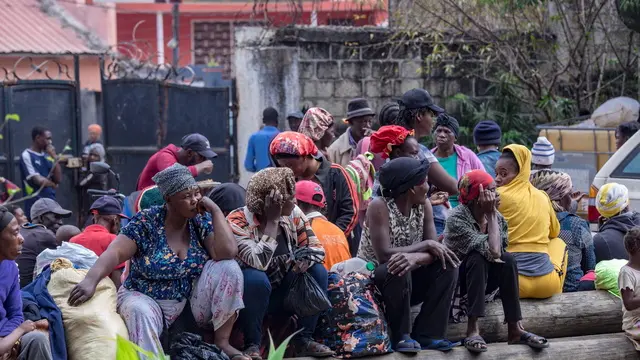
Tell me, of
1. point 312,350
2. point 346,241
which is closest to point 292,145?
point 346,241

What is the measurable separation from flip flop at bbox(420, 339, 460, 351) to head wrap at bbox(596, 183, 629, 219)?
214cm

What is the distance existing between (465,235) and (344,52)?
653 cm

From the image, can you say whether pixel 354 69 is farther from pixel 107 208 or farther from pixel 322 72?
pixel 107 208

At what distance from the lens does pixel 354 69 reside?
42.2 ft

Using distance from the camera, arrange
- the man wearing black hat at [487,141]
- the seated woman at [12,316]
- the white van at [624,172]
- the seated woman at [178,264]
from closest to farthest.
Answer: the seated woman at [12,316] < the seated woman at [178,264] < the man wearing black hat at [487,141] < the white van at [624,172]

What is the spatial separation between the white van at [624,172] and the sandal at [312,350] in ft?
12.4

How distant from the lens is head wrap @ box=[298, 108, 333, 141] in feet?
26.6

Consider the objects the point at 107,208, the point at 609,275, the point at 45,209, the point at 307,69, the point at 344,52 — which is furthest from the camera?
the point at 344,52

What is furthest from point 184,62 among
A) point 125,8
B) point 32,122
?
point 32,122

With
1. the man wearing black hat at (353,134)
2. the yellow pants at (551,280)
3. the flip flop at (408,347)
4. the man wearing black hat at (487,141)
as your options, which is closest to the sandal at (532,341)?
the yellow pants at (551,280)

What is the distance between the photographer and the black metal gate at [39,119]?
12.3 meters

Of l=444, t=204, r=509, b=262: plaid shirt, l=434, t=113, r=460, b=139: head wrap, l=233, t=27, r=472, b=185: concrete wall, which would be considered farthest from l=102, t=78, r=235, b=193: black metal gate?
l=444, t=204, r=509, b=262: plaid shirt

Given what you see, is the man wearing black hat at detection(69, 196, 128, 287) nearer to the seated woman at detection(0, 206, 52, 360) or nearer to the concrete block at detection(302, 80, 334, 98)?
the seated woman at detection(0, 206, 52, 360)

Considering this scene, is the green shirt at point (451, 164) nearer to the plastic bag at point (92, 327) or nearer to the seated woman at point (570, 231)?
the seated woman at point (570, 231)
